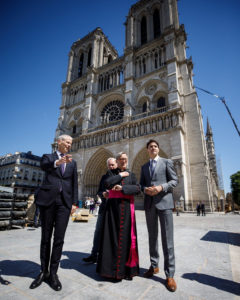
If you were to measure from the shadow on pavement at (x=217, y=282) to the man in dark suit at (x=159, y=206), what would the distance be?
367 mm

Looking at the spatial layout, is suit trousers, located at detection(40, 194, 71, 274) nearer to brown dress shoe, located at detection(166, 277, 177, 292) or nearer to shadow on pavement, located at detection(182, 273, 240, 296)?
brown dress shoe, located at detection(166, 277, 177, 292)

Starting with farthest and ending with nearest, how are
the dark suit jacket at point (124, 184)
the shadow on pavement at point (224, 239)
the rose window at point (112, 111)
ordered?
1. the rose window at point (112, 111)
2. the shadow on pavement at point (224, 239)
3. the dark suit jacket at point (124, 184)

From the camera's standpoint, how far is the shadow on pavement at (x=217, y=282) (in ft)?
5.69

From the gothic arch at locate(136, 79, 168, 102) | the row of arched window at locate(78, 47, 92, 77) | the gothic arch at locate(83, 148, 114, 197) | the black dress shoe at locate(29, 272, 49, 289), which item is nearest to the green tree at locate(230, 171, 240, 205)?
the gothic arch at locate(136, 79, 168, 102)

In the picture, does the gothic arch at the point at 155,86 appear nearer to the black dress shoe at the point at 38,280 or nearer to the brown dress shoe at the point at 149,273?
the brown dress shoe at the point at 149,273

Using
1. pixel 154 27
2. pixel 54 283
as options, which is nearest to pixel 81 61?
pixel 154 27

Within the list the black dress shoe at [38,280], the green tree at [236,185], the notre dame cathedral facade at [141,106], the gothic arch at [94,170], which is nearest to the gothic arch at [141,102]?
the notre dame cathedral facade at [141,106]

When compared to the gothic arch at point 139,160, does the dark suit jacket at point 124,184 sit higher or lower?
lower

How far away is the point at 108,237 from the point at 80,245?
1.74 metres

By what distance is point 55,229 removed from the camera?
6.55ft

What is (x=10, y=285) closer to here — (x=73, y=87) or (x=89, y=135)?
(x=89, y=135)

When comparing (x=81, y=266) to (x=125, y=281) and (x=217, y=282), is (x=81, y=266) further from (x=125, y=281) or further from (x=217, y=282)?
(x=217, y=282)

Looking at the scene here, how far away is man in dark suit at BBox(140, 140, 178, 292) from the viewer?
198cm

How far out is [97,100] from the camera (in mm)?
23516
